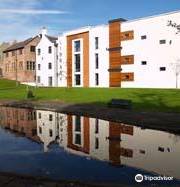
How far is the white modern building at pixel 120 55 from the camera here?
2378 inches

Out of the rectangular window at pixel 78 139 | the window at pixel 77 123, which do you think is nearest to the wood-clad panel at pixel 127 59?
the window at pixel 77 123

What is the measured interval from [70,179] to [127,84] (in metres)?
58.8

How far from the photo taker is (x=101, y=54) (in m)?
72.4

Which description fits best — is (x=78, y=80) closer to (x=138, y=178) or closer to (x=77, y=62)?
(x=77, y=62)

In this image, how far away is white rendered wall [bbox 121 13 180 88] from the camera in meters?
60.0

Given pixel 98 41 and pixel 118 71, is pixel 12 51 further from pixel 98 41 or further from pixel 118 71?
pixel 118 71

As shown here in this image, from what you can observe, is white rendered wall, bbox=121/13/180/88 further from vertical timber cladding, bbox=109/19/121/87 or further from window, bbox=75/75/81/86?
window, bbox=75/75/81/86

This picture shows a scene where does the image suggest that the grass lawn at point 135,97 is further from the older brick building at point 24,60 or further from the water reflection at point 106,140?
the older brick building at point 24,60

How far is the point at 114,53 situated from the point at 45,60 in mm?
25354

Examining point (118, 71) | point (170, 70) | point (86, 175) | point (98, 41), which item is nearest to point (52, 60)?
point (98, 41)

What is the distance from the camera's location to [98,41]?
73.4 metres

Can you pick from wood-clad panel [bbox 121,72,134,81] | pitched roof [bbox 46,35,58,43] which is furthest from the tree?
pitched roof [bbox 46,35,58,43]

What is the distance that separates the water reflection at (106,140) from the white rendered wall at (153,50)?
40.0 metres

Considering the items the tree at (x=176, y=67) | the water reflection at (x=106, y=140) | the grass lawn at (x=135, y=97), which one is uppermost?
the tree at (x=176, y=67)
